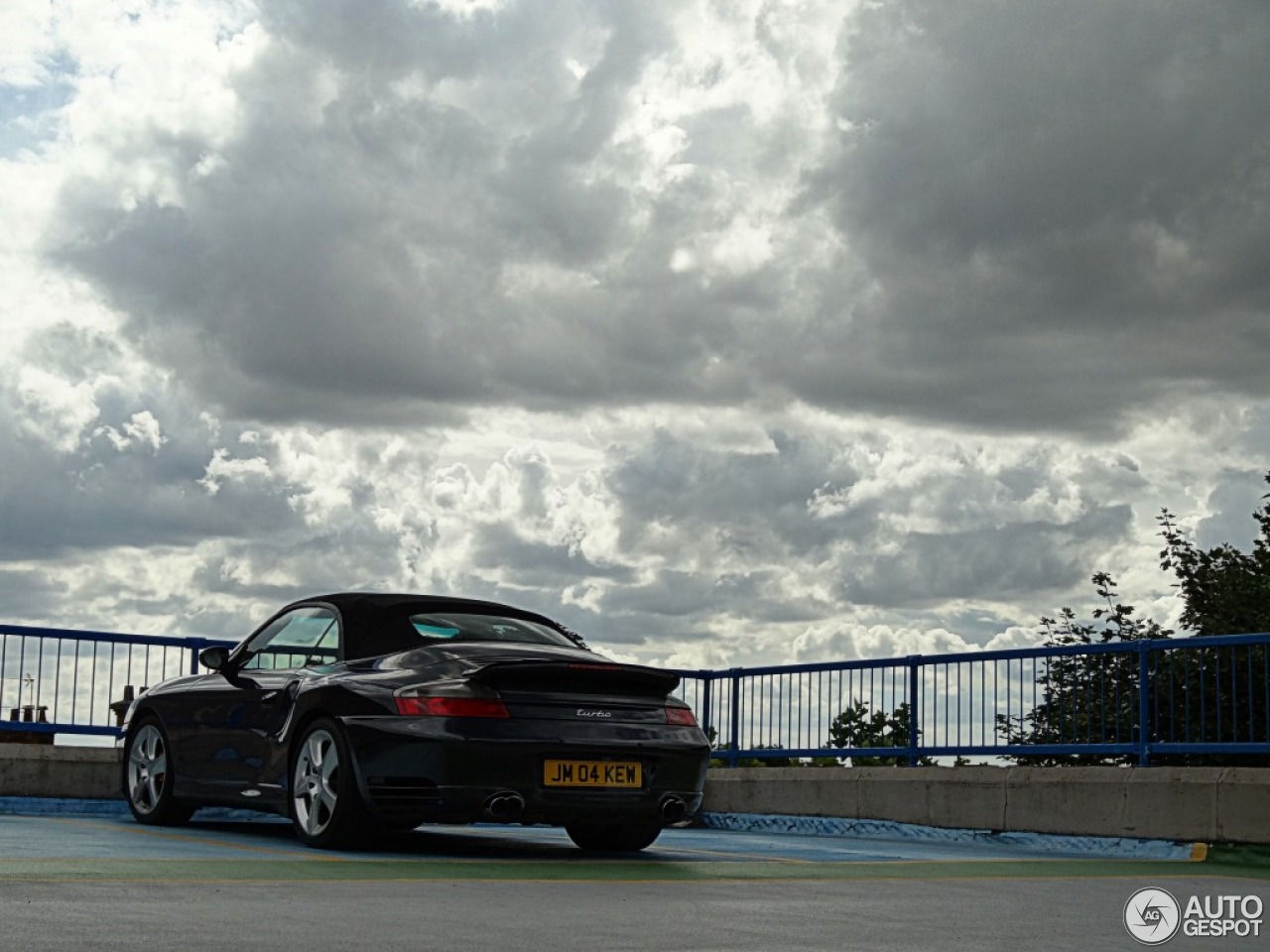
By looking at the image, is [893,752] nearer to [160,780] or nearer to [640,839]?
[640,839]

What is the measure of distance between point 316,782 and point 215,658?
143 centimetres

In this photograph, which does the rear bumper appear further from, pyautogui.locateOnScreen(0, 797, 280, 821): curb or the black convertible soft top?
pyautogui.locateOnScreen(0, 797, 280, 821): curb

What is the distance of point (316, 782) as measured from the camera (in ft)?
31.0

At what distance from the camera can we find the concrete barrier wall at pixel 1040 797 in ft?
39.1

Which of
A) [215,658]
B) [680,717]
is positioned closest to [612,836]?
[680,717]

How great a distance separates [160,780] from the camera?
1112cm

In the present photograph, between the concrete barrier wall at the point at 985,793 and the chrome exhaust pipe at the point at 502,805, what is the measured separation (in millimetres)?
5420

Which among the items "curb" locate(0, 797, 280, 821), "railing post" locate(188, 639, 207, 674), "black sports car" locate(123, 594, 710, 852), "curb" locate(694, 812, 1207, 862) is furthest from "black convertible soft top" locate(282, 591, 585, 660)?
"railing post" locate(188, 639, 207, 674)

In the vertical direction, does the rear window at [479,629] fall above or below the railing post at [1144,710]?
above

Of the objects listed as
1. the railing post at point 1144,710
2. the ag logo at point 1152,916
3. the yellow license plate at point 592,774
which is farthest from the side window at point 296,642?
the railing post at point 1144,710

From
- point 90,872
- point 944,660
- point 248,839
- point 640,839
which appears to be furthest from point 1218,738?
point 90,872

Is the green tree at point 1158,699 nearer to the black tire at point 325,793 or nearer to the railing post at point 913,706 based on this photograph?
the railing post at point 913,706

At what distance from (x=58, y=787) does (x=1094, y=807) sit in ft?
26.3

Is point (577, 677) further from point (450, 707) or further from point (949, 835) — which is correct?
point (949, 835)
